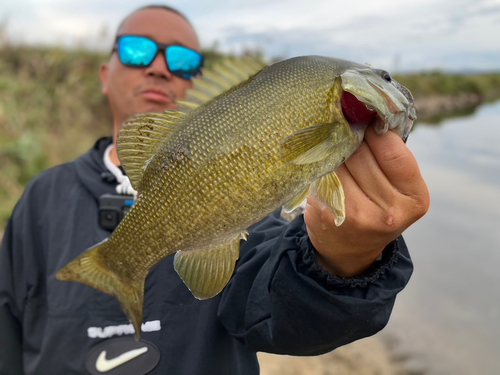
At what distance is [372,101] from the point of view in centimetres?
125

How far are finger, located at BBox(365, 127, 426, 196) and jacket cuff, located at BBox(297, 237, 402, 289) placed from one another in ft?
1.08

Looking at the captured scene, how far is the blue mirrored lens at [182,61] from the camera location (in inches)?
117

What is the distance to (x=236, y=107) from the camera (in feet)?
4.40

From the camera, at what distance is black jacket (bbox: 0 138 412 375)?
4.82 feet

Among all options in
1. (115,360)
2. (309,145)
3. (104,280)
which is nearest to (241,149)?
(309,145)

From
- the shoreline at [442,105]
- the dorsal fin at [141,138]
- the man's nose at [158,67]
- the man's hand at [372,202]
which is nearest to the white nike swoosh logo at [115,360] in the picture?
the dorsal fin at [141,138]

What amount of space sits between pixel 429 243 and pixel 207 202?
9619 millimetres

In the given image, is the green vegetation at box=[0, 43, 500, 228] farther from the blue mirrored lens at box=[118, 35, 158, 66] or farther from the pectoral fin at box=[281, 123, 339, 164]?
the pectoral fin at box=[281, 123, 339, 164]

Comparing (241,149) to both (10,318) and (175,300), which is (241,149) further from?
(10,318)

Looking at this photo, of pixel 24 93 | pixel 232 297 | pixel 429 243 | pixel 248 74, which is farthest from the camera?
pixel 24 93

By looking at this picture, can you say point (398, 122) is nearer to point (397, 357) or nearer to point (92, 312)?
point (92, 312)

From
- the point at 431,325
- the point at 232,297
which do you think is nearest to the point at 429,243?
the point at 431,325

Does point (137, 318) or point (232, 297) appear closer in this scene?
point (137, 318)

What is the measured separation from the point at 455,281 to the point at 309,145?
26.6 ft
